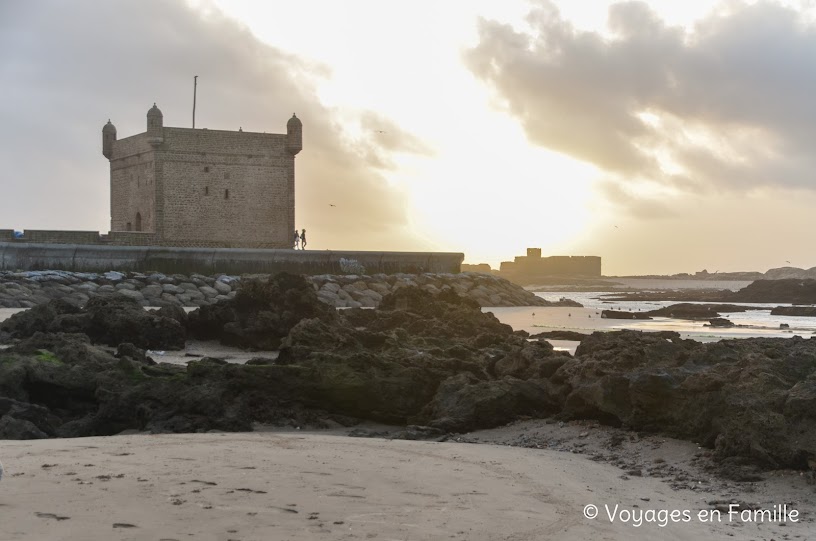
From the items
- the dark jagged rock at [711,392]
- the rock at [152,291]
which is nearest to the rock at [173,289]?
the rock at [152,291]

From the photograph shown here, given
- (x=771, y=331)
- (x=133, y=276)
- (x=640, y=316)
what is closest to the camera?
(x=771, y=331)

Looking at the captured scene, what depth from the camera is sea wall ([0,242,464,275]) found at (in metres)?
29.1

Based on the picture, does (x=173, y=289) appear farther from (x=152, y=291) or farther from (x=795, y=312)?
(x=795, y=312)

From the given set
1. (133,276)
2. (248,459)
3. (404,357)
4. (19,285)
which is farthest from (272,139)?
(248,459)

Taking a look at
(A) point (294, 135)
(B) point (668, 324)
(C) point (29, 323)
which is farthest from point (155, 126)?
(C) point (29, 323)

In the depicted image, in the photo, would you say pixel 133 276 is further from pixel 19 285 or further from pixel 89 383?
pixel 89 383

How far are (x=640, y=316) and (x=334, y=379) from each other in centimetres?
1864

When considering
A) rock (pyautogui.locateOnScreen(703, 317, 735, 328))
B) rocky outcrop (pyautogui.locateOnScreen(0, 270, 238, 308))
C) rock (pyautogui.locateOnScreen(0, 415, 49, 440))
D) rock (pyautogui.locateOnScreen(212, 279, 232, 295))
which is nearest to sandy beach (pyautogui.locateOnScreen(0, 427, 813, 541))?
rock (pyautogui.locateOnScreen(0, 415, 49, 440))

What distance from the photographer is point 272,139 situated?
137 feet

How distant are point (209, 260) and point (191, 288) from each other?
189 inches

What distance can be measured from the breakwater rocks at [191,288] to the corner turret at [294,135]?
31.7 feet

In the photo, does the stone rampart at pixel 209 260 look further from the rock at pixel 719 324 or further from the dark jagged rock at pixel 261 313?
the dark jagged rock at pixel 261 313

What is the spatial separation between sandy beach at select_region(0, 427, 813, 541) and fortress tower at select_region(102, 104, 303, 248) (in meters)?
33.0

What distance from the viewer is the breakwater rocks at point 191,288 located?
23922 millimetres
